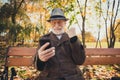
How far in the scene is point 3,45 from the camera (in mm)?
15352

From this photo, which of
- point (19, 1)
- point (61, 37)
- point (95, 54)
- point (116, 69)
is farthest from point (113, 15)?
point (19, 1)

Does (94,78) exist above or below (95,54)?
below

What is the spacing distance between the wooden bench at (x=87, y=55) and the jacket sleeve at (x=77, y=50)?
6.11 ft

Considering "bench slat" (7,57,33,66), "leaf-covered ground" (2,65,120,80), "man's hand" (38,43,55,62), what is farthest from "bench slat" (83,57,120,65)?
"man's hand" (38,43,55,62)

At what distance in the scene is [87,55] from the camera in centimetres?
536

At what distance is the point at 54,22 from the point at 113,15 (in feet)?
27.8

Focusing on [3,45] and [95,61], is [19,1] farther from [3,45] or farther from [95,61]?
[95,61]

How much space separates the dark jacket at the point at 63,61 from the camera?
133 inches

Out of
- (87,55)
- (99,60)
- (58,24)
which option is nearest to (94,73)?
(99,60)

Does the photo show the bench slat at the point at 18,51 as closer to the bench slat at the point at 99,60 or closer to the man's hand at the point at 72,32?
the bench slat at the point at 99,60

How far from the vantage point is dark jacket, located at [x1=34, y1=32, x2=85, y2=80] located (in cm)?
339

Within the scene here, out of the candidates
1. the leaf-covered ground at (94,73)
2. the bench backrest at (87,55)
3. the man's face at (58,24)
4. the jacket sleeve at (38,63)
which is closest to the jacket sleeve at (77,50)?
the man's face at (58,24)

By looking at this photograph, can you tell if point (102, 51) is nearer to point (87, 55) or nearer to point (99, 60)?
point (99, 60)

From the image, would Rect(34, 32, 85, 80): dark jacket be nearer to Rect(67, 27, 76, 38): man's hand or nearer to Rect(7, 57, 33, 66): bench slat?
Rect(67, 27, 76, 38): man's hand
